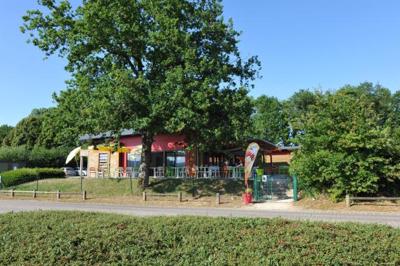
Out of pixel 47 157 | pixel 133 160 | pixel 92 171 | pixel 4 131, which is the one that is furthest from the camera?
pixel 4 131

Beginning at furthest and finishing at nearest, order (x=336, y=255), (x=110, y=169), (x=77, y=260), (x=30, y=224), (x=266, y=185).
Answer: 1. (x=110, y=169)
2. (x=266, y=185)
3. (x=30, y=224)
4. (x=77, y=260)
5. (x=336, y=255)

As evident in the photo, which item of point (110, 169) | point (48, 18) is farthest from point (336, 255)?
point (110, 169)

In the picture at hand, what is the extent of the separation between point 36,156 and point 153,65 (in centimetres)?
3343

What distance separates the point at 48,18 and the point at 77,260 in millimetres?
26386

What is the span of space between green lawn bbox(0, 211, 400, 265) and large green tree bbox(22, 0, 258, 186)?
18.4 metres

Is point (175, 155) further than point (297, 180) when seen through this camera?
Yes

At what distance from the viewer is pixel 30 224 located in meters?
7.32

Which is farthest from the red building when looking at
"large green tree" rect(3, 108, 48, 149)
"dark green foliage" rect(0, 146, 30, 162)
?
"large green tree" rect(3, 108, 48, 149)

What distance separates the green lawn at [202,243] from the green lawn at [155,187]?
22200mm

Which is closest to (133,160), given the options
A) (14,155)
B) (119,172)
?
(119,172)

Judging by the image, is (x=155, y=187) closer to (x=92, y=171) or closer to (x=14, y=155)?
(x=92, y=171)

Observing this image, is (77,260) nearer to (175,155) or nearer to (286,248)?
(286,248)

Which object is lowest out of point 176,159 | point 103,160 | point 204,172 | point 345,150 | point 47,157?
point 204,172

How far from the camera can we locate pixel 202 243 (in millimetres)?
6000
